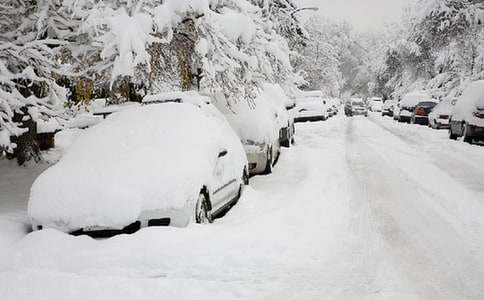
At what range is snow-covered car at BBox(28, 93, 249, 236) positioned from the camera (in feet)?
18.9

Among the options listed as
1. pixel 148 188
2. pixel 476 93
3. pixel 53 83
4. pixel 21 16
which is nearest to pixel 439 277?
pixel 148 188

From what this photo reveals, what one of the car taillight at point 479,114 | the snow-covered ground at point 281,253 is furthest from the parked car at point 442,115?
the snow-covered ground at point 281,253

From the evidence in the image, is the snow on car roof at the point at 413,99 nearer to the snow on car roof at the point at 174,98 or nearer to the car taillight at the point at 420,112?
the car taillight at the point at 420,112

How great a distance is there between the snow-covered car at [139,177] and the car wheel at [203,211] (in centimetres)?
1

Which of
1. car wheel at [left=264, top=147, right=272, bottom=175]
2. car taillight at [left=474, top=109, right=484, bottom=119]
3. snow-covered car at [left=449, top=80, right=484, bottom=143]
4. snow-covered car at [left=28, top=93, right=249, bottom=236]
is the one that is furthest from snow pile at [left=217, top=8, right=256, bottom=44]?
snow-covered car at [left=449, top=80, right=484, bottom=143]

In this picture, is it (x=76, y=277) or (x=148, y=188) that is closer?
(x=76, y=277)

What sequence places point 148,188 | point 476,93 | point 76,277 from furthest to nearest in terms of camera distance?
point 476,93 < point 148,188 < point 76,277

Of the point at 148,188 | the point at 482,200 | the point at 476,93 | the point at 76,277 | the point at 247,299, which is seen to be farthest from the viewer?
the point at 476,93

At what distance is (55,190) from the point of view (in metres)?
5.95

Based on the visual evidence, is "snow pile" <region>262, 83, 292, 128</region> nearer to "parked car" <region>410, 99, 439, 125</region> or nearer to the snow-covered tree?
the snow-covered tree

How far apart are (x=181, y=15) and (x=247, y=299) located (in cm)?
586

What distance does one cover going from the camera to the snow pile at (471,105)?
17734 millimetres

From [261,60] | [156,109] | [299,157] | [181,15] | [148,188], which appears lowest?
[299,157]

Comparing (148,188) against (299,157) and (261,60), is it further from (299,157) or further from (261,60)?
(299,157)
